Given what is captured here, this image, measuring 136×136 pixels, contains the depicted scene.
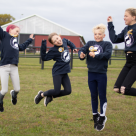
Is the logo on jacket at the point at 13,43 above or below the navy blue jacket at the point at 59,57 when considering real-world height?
above

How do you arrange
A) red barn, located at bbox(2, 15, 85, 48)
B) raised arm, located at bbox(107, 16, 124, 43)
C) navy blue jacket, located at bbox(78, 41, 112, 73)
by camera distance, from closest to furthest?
navy blue jacket, located at bbox(78, 41, 112, 73), raised arm, located at bbox(107, 16, 124, 43), red barn, located at bbox(2, 15, 85, 48)

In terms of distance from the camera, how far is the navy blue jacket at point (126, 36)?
4.19 meters

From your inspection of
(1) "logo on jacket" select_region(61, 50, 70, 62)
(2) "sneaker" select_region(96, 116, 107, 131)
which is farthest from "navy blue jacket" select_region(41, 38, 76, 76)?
(2) "sneaker" select_region(96, 116, 107, 131)

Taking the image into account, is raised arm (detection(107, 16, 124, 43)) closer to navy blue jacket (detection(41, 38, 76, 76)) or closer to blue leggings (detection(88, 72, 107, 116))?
blue leggings (detection(88, 72, 107, 116))

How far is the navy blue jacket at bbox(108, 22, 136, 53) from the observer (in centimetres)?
419

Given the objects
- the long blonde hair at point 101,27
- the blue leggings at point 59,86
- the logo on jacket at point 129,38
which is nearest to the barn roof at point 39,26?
the blue leggings at point 59,86

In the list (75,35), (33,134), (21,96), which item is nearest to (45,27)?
(75,35)

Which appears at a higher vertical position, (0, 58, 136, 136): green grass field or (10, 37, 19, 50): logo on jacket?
(10, 37, 19, 50): logo on jacket

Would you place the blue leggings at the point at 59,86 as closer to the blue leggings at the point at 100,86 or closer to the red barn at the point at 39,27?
the blue leggings at the point at 100,86

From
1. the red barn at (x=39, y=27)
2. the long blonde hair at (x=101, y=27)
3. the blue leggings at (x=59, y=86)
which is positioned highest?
the red barn at (x=39, y=27)

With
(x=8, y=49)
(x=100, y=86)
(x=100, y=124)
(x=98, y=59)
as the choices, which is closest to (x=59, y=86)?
(x=100, y=86)

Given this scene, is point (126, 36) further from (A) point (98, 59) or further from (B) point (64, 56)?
(B) point (64, 56)

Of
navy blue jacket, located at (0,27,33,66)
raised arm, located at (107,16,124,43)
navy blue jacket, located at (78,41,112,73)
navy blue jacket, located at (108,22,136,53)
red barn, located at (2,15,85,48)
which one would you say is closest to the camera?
navy blue jacket, located at (108,22,136,53)

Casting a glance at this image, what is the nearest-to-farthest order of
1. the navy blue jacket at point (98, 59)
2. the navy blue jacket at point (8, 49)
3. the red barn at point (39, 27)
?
the navy blue jacket at point (98, 59) < the navy blue jacket at point (8, 49) < the red barn at point (39, 27)
